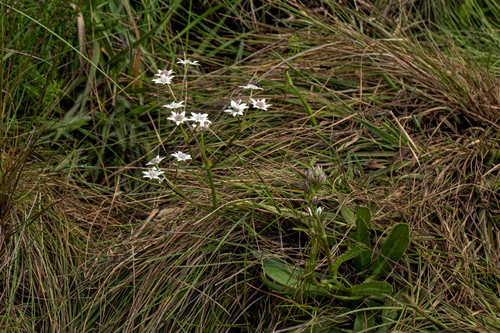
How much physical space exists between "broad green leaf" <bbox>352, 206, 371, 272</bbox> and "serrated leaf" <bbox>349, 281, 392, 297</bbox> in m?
0.11

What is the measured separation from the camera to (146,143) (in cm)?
195

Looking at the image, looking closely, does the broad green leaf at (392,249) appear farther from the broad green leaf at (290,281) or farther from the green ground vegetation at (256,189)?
the broad green leaf at (290,281)

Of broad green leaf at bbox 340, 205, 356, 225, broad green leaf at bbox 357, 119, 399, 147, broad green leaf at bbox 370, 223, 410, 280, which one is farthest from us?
broad green leaf at bbox 357, 119, 399, 147

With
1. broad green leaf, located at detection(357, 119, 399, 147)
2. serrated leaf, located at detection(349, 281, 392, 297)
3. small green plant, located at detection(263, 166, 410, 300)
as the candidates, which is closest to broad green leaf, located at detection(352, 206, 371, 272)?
small green plant, located at detection(263, 166, 410, 300)

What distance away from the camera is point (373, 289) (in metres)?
1.23

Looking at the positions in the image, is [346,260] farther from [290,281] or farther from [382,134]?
[382,134]

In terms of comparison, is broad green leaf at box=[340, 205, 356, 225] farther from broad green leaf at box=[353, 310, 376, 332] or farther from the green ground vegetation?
broad green leaf at box=[353, 310, 376, 332]

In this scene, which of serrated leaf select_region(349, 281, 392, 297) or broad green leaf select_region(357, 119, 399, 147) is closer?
serrated leaf select_region(349, 281, 392, 297)

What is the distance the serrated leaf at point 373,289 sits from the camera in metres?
1.21

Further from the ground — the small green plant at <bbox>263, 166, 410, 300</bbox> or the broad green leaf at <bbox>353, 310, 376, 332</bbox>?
the small green plant at <bbox>263, 166, 410, 300</bbox>

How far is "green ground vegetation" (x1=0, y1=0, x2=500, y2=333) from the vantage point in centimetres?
132

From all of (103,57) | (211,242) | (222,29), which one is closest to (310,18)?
(222,29)

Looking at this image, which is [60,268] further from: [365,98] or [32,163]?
[365,98]

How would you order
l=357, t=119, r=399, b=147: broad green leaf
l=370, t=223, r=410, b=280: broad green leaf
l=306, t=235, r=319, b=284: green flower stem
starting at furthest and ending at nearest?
1. l=357, t=119, r=399, b=147: broad green leaf
2. l=370, t=223, r=410, b=280: broad green leaf
3. l=306, t=235, r=319, b=284: green flower stem
